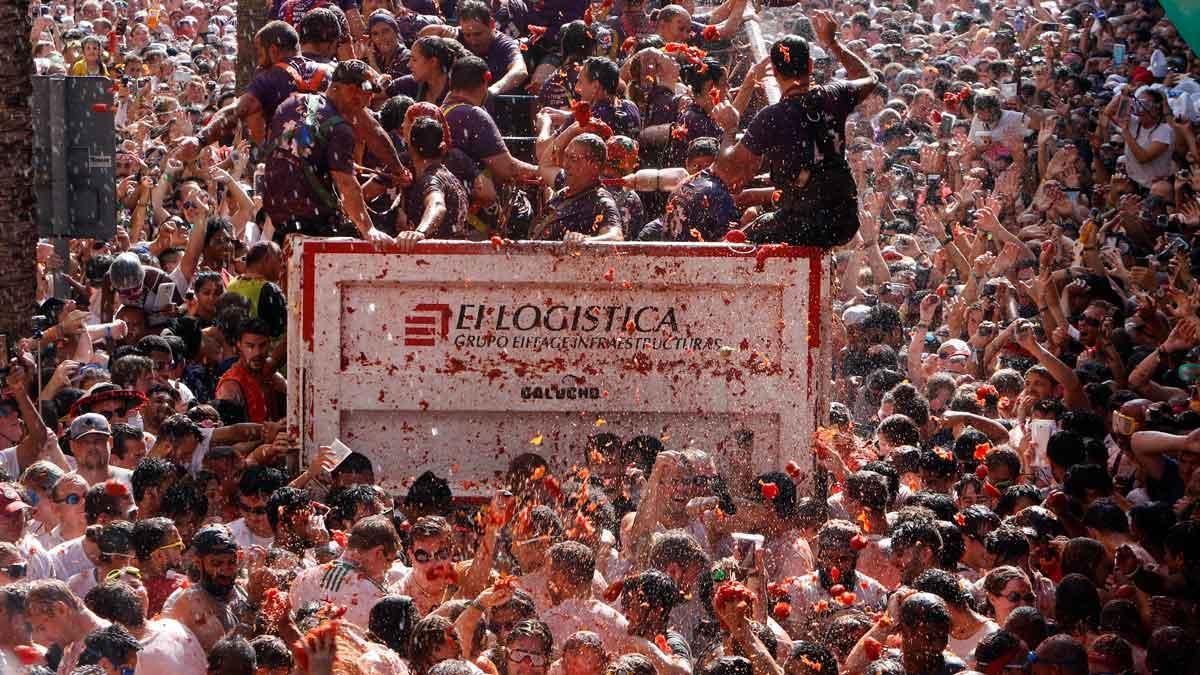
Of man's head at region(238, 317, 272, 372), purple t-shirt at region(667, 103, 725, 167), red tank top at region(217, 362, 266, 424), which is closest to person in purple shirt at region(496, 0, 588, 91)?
purple t-shirt at region(667, 103, 725, 167)

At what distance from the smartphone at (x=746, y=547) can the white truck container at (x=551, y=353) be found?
45cm

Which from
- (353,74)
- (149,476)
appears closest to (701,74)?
(353,74)

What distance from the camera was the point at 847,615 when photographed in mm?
9055

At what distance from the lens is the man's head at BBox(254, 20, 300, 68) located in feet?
37.9

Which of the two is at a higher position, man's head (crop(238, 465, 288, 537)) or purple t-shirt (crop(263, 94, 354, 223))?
purple t-shirt (crop(263, 94, 354, 223))

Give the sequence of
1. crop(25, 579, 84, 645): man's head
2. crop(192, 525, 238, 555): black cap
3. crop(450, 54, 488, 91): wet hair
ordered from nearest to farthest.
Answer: crop(25, 579, 84, 645): man's head, crop(192, 525, 238, 555): black cap, crop(450, 54, 488, 91): wet hair

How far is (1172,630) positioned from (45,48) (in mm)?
17225

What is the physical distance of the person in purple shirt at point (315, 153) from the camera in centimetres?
1049

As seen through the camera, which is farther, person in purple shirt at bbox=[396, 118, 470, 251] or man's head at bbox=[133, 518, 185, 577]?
person in purple shirt at bbox=[396, 118, 470, 251]

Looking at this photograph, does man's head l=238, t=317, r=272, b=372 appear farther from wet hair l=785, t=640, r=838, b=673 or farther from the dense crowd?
wet hair l=785, t=640, r=838, b=673

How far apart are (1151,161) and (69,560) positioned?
1162cm

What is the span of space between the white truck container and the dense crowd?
15cm

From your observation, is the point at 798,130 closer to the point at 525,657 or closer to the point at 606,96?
the point at 606,96

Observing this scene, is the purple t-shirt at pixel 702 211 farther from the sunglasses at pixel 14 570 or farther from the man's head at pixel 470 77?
the sunglasses at pixel 14 570
